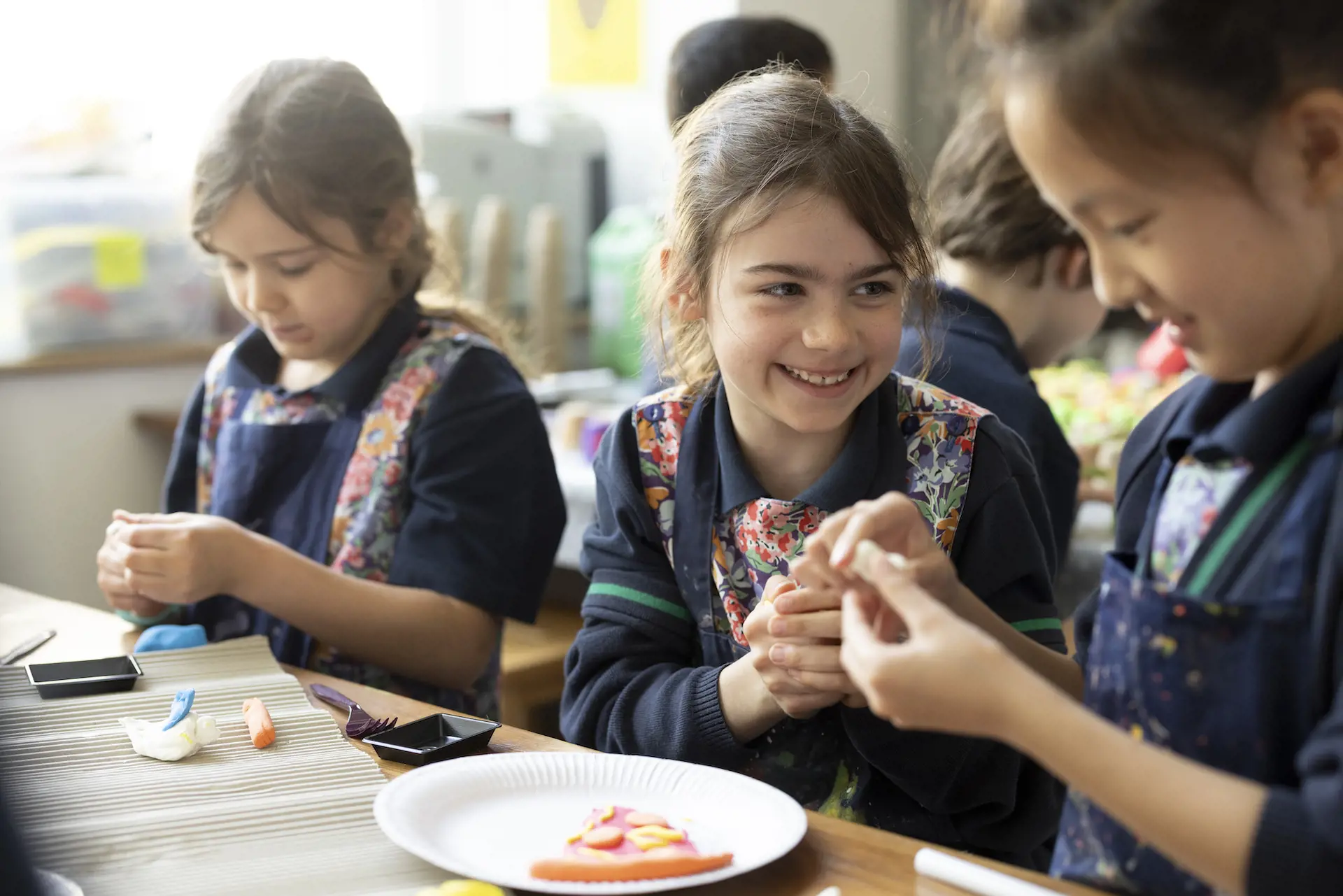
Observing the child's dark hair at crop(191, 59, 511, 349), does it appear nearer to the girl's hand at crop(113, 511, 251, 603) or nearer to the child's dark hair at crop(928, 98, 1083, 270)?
Result: the girl's hand at crop(113, 511, 251, 603)

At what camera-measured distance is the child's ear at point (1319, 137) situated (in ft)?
2.33

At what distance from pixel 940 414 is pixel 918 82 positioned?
2464mm

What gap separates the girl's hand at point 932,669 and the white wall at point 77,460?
8.02 ft

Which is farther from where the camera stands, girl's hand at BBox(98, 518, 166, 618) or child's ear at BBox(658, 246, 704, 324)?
girl's hand at BBox(98, 518, 166, 618)

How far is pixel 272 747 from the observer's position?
1073mm

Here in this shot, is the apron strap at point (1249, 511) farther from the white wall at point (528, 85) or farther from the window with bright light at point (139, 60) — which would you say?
the white wall at point (528, 85)

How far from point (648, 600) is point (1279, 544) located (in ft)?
2.00

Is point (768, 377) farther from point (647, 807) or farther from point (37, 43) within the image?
point (37, 43)

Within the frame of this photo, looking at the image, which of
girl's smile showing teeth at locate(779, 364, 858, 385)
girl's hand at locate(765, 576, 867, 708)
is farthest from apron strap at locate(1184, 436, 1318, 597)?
girl's smile showing teeth at locate(779, 364, 858, 385)

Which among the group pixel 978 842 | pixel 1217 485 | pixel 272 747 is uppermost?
pixel 1217 485

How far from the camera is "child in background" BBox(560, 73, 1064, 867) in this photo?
3.81 feet

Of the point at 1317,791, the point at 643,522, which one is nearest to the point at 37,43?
the point at 643,522

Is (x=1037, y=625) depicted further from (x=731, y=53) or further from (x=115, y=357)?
(x=115, y=357)

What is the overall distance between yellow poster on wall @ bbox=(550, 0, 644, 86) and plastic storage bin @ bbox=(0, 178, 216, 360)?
1156 mm
